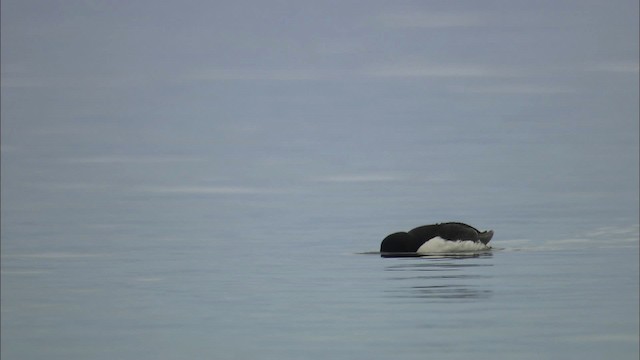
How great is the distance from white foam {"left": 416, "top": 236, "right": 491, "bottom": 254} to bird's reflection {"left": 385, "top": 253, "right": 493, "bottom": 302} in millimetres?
208

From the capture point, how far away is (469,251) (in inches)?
710

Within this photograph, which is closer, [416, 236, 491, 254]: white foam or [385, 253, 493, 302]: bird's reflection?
[385, 253, 493, 302]: bird's reflection

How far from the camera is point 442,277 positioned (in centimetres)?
1563

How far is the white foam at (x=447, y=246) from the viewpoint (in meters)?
18.0

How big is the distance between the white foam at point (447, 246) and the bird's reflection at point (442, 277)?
0.21m

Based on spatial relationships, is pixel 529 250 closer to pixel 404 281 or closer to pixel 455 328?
pixel 404 281

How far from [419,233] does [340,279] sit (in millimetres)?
3047

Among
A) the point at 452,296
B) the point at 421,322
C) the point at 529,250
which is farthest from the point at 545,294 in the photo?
the point at 529,250

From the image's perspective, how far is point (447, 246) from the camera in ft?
59.4

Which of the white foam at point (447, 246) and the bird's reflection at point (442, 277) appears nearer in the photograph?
the bird's reflection at point (442, 277)

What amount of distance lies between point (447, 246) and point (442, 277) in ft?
8.14

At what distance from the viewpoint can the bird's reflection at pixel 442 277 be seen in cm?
1437

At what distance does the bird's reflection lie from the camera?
14367 mm

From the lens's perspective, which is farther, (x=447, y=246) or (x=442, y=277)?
(x=447, y=246)
